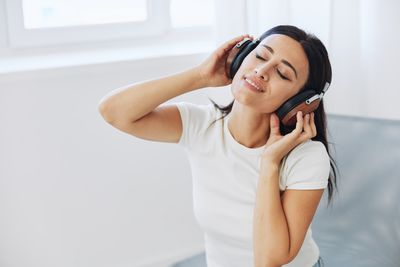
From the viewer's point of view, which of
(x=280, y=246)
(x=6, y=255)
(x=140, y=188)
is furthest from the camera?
(x=140, y=188)

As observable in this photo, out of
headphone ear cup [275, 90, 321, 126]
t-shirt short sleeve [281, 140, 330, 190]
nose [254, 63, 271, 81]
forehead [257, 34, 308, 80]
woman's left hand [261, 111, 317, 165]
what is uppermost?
forehead [257, 34, 308, 80]

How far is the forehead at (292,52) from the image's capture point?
129cm

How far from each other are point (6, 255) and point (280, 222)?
41.7 inches

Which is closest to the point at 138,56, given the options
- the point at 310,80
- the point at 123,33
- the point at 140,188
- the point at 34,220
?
the point at 123,33

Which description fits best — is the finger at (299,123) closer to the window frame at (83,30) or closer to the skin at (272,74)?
the skin at (272,74)

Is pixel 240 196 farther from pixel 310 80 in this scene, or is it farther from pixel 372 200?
pixel 372 200

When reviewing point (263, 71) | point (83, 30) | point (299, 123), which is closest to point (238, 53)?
point (263, 71)

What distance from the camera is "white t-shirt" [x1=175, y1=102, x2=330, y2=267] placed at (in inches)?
54.9

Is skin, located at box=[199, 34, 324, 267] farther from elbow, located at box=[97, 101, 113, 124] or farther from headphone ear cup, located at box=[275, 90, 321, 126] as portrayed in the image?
elbow, located at box=[97, 101, 113, 124]

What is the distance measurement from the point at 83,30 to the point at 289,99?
1024mm

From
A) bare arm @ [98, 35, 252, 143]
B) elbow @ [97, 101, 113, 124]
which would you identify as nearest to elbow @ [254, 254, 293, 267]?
bare arm @ [98, 35, 252, 143]

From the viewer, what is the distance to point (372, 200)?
171cm

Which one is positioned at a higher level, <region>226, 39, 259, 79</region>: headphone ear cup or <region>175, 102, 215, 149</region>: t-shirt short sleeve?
<region>226, 39, 259, 79</region>: headphone ear cup

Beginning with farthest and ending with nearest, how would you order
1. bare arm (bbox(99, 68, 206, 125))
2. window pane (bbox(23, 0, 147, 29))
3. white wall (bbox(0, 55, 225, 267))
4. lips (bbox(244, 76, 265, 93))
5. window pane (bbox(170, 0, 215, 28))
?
window pane (bbox(170, 0, 215, 28))
window pane (bbox(23, 0, 147, 29))
white wall (bbox(0, 55, 225, 267))
bare arm (bbox(99, 68, 206, 125))
lips (bbox(244, 76, 265, 93))
